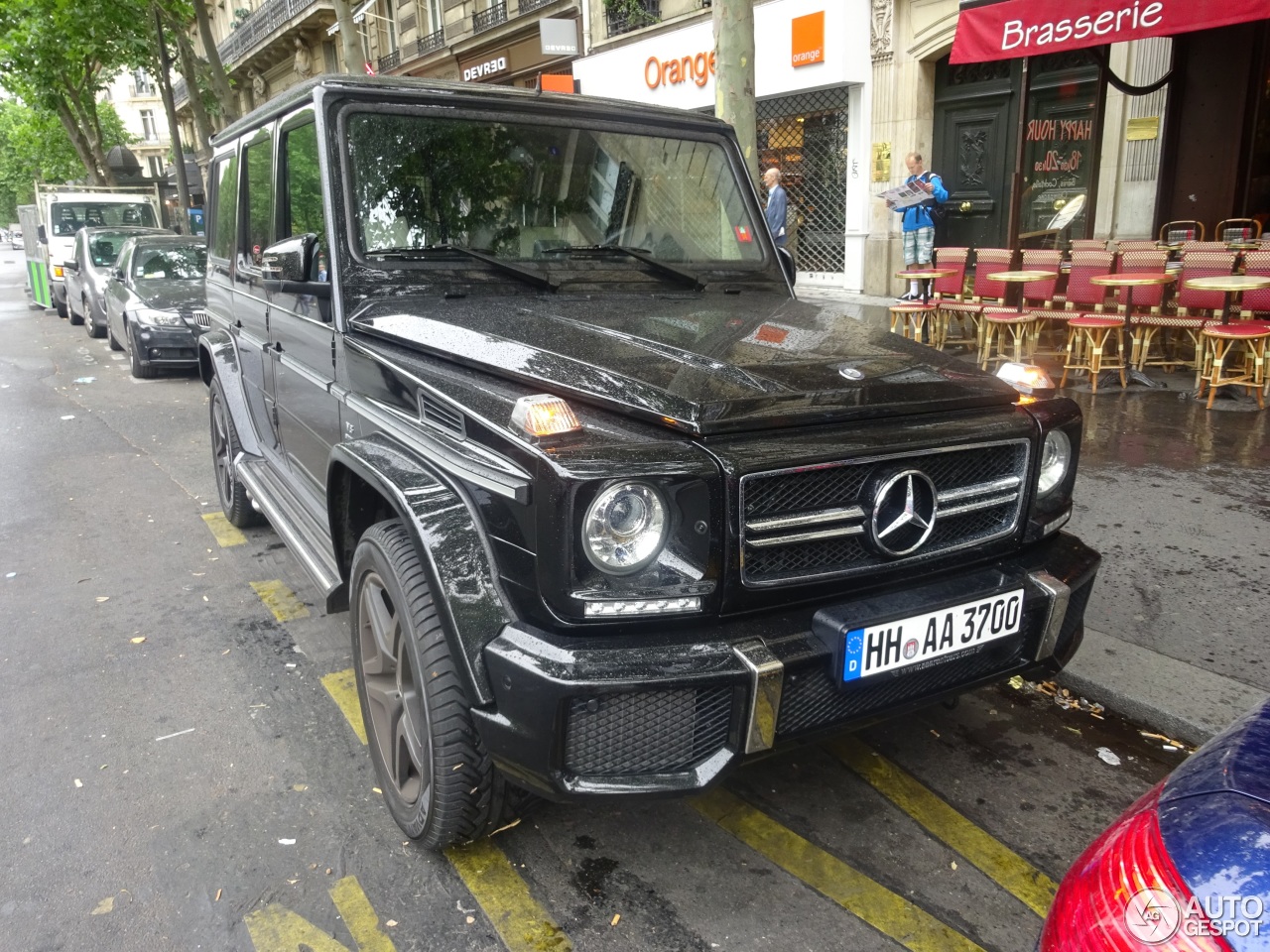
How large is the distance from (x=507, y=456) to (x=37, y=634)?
10.2 ft

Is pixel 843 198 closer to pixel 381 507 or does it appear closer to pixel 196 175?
pixel 196 175

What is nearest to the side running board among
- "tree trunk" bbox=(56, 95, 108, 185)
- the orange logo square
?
the orange logo square

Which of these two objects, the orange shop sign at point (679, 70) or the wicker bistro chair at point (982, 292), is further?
the orange shop sign at point (679, 70)

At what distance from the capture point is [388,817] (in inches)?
111

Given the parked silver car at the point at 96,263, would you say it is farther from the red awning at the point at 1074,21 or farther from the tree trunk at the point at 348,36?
the red awning at the point at 1074,21

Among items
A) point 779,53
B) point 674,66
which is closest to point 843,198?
point 779,53

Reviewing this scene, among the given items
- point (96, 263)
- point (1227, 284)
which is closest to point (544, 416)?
point (1227, 284)

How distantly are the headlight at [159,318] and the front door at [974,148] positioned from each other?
31.8ft

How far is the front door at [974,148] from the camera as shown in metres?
12.5

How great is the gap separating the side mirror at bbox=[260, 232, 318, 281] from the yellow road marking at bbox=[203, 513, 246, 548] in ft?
8.29

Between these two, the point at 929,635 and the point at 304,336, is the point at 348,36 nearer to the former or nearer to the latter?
the point at 304,336

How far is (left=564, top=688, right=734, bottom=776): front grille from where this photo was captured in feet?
6.66

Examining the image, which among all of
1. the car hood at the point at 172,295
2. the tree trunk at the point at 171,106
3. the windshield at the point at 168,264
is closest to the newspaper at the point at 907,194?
the car hood at the point at 172,295

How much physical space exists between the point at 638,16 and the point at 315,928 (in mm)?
17892
